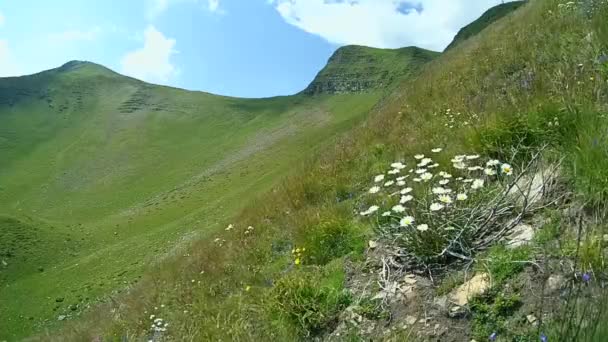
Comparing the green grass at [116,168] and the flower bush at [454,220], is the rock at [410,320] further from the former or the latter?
the green grass at [116,168]

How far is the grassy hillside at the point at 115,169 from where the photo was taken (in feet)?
100

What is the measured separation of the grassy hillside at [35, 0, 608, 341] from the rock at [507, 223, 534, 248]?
9 centimetres

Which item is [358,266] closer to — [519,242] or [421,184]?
[421,184]

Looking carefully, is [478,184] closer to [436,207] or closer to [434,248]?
[436,207]

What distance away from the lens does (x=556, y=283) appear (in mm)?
3557

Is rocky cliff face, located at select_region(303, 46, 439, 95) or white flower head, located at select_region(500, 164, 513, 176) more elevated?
rocky cliff face, located at select_region(303, 46, 439, 95)

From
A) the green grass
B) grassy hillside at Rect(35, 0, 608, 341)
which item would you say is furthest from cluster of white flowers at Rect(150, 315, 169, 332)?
the green grass

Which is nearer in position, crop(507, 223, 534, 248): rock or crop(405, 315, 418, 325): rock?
crop(405, 315, 418, 325): rock

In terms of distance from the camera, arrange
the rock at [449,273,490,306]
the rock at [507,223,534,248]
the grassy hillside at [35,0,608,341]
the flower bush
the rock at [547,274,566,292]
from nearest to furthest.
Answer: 1. the rock at [547,274,566,292]
2. the grassy hillside at [35,0,608,341]
3. the rock at [449,273,490,306]
4. the rock at [507,223,534,248]
5. the flower bush

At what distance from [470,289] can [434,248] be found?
709 millimetres

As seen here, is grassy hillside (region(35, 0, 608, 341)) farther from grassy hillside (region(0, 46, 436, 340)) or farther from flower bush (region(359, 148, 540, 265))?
grassy hillside (region(0, 46, 436, 340))

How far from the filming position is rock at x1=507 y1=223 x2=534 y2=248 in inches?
169

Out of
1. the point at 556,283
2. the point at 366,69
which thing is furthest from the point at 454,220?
the point at 366,69

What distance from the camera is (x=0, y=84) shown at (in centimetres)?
14212
